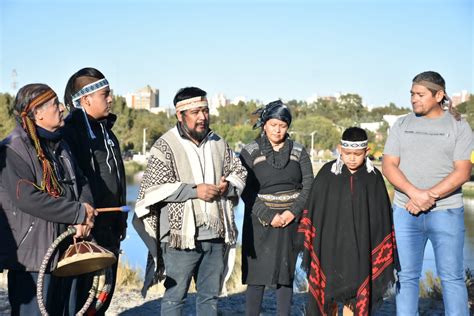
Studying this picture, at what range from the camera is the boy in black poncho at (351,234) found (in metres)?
5.05

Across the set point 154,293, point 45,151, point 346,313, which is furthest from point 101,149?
point 154,293

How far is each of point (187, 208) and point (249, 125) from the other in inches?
1401

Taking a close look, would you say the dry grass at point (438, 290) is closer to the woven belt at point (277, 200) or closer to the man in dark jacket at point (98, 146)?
the woven belt at point (277, 200)

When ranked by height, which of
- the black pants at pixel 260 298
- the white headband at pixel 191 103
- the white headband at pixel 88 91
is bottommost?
the black pants at pixel 260 298

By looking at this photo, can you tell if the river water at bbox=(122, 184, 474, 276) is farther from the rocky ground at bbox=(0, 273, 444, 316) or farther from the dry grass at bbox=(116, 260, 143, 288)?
the rocky ground at bbox=(0, 273, 444, 316)

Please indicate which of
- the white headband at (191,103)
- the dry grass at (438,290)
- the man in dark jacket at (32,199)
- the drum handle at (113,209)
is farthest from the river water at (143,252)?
the man in dark jacket at (32,199)

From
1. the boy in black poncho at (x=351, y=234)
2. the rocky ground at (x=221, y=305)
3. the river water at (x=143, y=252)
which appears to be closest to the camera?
the boy in black poncho at (x=351, y=234)

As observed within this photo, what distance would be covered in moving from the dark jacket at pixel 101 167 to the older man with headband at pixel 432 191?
199 centimetres

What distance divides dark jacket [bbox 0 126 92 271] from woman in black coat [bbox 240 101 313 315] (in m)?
1.74

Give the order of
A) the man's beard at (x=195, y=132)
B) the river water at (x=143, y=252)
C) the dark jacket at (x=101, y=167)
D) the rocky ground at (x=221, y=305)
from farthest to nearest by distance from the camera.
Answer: the river water at (x=143, y=252) < the rocky ground at (x=221, y=305) < the man's beard at (x=195, y=132) < the dark jacket at (x=101, y=167)

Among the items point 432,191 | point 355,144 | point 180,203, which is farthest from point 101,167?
point 432,191

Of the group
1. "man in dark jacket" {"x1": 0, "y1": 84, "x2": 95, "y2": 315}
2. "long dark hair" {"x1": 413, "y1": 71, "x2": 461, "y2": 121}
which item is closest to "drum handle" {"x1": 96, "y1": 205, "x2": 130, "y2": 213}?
"man in dark jacket" {"x1": 0, "y1": 84, "x2": 95, "y2": 315}

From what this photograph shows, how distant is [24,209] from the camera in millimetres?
3928

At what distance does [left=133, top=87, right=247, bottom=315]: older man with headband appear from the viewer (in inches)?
189
